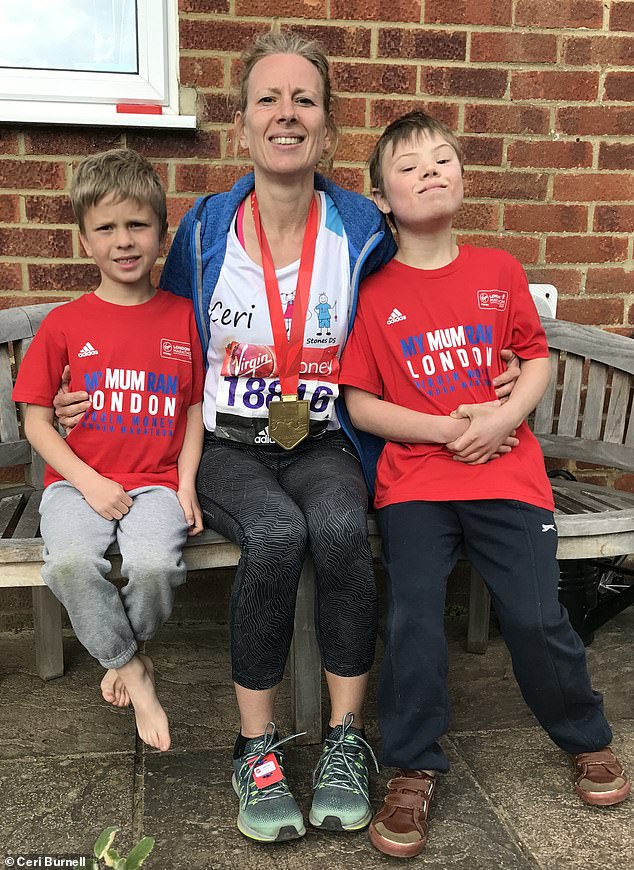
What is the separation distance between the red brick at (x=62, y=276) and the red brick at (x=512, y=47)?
1490 millimetres

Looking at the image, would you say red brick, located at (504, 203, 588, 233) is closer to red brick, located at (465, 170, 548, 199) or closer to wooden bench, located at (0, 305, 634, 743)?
red brick, located at (465, 170, 548, 199)

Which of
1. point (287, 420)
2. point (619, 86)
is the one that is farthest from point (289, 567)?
point (619, 86)

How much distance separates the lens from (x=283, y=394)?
226 cm

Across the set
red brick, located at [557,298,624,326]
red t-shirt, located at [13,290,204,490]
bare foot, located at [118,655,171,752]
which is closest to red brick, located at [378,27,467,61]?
red brick, located at [557,298,624,326]

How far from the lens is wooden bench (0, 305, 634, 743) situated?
2.15m

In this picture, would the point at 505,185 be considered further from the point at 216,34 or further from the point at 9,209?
the point at 9,209

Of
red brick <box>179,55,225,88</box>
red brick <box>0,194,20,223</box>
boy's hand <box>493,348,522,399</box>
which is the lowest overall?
boy's hand <box>493,348,522,399</box>

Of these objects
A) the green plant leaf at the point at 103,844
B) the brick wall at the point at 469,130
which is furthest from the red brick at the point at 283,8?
the green plant leaf at the point at 103,844

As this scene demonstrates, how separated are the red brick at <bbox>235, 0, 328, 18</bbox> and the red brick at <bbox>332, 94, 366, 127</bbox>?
277 millimetres

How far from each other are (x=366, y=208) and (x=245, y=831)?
1601 mm

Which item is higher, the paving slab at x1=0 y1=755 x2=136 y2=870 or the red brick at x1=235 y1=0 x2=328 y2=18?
the red brick at x1=235 y1=0 x2=328 y2=18

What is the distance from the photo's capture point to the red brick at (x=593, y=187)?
3.07m

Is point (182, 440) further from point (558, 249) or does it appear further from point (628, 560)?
point (628, 560)

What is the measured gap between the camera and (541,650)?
201cm
